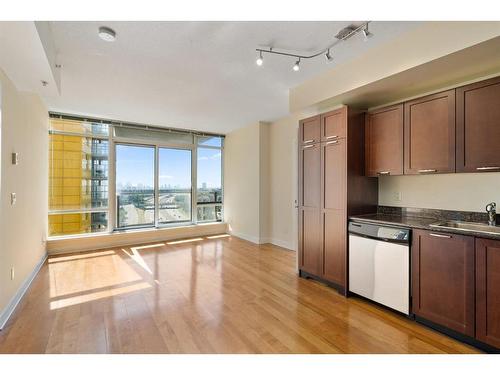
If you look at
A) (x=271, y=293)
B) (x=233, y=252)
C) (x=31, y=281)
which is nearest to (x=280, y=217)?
(x=233, y=252)

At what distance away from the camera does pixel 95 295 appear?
2922mm

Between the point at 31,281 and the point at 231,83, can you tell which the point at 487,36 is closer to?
the point at 231,83

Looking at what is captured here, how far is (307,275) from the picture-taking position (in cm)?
350

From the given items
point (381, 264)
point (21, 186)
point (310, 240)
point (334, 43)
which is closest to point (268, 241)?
point (310, 240)

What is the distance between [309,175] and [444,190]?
1528 mm

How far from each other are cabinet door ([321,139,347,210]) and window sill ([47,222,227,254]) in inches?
150

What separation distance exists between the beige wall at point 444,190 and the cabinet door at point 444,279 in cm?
68

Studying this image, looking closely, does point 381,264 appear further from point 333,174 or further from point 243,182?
point 243,182

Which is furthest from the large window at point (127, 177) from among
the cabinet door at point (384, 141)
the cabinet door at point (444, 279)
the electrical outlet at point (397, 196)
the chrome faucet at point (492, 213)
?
the chrome faucet at point (492, 213)

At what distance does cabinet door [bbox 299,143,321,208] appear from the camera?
335 cm

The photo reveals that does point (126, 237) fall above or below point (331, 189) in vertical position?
below

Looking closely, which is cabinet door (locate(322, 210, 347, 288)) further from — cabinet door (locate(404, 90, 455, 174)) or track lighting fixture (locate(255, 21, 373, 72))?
track lighting fixture (locate(255, 21, 373, 72))

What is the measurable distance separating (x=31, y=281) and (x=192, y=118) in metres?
3.73

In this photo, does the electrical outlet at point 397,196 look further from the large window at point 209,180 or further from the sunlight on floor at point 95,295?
the large window at point 209,180
